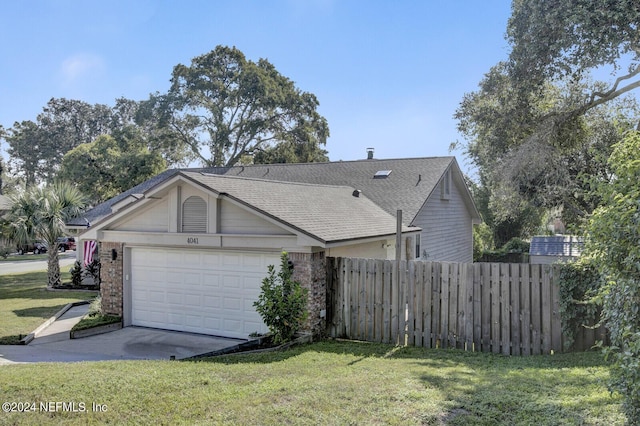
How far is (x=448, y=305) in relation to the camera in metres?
9.18

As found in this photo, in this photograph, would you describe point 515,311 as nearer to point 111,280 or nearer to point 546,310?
point 546,310

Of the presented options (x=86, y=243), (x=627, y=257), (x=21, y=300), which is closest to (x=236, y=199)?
(x=627, y=257)

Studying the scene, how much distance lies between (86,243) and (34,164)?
48.1 m

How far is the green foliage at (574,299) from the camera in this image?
7.92 metres

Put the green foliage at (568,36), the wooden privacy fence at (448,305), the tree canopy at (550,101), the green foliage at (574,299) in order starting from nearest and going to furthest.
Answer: the green foliage at (574,299), the wooden privacy fence at (448,305), the green foliage at (568,36), the tree canopy at (550,101)

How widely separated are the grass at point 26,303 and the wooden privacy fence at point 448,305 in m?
7.70

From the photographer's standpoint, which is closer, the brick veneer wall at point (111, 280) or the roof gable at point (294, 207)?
the roof gable at point (294, 207)

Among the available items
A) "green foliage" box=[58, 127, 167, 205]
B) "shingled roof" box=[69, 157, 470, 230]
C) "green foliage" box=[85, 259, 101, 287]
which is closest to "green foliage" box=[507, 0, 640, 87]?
"shingled roof" box=[69, 157, 470, 230]

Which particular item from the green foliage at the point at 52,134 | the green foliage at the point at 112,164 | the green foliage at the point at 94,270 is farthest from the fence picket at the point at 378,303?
the green foliage at the point at 52,134

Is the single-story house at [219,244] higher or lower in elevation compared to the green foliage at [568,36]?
lower

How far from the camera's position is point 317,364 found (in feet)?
24.5

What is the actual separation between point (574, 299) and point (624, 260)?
4.87 m

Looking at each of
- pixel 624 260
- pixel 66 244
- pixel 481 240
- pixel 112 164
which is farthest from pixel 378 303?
pixel 66 244

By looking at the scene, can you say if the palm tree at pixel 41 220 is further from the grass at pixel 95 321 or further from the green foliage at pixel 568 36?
the green foliage at pixel 568 36
